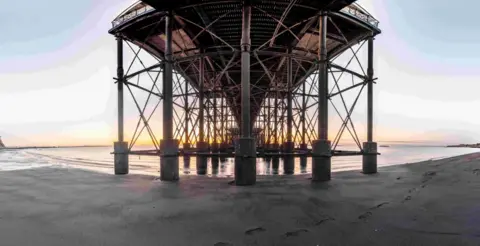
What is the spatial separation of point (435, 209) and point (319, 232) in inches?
Result: 134

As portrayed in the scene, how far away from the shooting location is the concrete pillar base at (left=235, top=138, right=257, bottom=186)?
10.3 m

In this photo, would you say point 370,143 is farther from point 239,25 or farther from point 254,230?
point 254,230

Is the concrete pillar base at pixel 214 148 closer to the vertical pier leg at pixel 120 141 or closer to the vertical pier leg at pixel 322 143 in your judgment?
the vertical pier leg at pixel 120 141

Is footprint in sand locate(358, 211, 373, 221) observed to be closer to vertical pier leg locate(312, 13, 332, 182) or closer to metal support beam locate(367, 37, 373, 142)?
vertical pier leg locate(312, 13, 332, 182)

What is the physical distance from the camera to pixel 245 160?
1032cm

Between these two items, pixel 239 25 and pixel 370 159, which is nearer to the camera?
pixel 370 159

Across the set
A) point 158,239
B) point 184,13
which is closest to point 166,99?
point 184,13

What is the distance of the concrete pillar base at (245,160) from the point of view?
33.9 ft

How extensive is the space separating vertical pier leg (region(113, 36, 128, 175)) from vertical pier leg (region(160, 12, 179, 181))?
13.6 feet

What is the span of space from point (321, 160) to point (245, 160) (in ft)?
11.0

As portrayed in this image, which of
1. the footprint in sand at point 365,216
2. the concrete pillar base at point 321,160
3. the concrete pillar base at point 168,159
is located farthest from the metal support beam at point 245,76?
the footprint in sand at point 365,216

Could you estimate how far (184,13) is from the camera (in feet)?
46.8

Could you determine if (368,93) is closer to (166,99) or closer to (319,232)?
(166,99)

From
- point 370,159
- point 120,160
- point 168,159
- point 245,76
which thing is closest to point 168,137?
point 168,159
